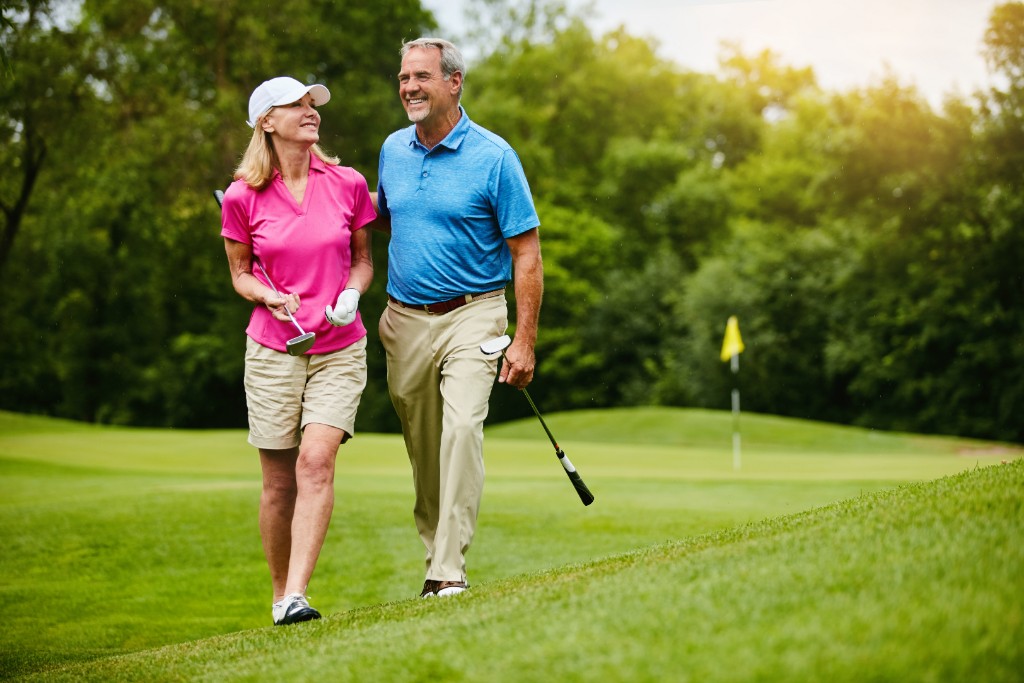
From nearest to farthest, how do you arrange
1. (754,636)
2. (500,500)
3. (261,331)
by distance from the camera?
(754,636), (261,331), (500,500)

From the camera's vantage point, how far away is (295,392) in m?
4.83

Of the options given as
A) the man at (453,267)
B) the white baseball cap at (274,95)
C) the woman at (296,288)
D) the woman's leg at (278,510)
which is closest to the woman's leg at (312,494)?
the woman at (296,288)

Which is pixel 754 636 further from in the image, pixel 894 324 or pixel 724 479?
pixel 894 324

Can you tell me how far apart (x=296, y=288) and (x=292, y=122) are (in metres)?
0.68

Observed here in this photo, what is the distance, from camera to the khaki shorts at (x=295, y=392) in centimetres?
481

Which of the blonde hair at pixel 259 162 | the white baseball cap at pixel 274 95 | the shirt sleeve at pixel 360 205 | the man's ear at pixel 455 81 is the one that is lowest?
the shirt sleeve at pixel 360 205

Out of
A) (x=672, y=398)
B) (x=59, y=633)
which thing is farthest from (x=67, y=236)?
(x=59, y=633)

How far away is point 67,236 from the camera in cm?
3384

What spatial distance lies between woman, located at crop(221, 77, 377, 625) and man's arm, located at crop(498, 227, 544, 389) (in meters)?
0.62

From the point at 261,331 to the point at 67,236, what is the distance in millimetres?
31471

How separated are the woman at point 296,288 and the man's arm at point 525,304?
0.62 meters

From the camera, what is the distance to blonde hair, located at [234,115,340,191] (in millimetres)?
4766

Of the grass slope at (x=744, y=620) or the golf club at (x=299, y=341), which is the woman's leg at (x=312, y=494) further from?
the grass slope at (x=744, y=620)

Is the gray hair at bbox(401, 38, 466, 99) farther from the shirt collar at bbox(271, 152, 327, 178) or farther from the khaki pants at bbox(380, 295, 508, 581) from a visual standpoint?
the khaki pants at bbox(380, 295, 508, 581)
